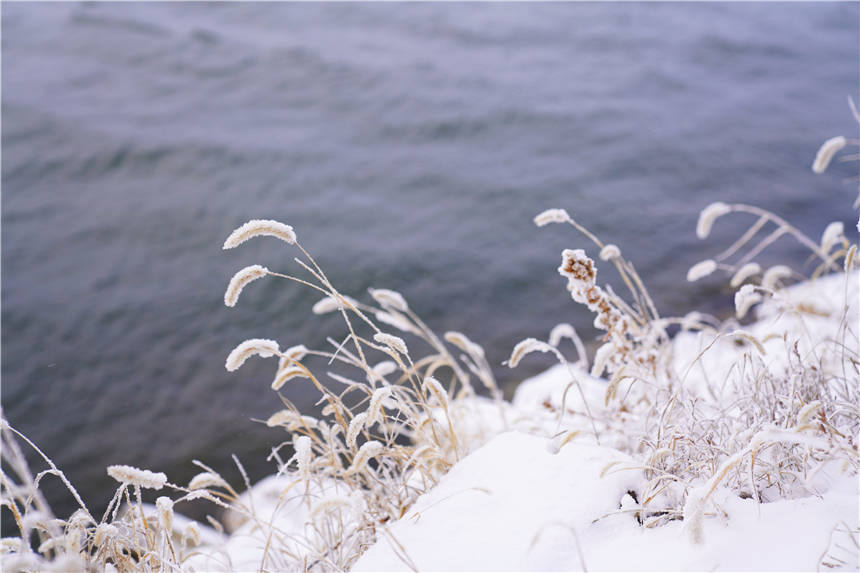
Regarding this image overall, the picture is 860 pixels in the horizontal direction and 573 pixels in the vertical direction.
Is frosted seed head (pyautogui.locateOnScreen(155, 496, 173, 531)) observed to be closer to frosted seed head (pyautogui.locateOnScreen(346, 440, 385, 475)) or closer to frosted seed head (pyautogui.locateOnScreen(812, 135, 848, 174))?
frosted seed head (pyautogui.locateOnScreen(346, 440, 385, 475))

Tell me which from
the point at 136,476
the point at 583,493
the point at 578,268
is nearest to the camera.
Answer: the point at 136,476

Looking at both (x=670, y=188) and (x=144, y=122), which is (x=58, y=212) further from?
(x=670, y=188)

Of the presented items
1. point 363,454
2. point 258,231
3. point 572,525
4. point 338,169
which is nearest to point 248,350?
point 258,231

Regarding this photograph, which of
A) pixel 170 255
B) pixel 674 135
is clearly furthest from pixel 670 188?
pixel 170 255

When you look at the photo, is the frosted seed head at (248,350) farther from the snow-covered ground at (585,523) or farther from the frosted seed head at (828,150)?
the frosted seed head at (828,150)

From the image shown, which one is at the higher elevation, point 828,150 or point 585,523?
point 828,150

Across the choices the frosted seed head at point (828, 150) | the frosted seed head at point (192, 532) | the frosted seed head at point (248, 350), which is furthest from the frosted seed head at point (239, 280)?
the frosted seed head at point (828, 150)

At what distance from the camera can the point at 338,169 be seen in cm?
614

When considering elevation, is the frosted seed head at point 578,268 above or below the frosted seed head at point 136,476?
above

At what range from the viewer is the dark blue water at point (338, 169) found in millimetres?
4332

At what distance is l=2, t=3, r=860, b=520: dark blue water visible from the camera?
433cm

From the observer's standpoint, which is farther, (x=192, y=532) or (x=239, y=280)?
(x=192, y=532)

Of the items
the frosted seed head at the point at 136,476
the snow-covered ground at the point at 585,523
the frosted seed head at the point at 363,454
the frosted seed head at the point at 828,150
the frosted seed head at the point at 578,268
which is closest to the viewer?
the snow-covered ground at the point at 585,523

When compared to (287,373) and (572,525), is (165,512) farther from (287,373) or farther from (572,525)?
(572,525)
